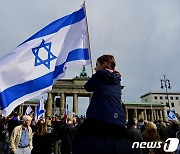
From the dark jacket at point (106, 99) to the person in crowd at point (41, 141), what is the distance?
5023 millimetres

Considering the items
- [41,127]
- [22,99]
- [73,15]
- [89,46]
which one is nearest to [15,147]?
[41,127]

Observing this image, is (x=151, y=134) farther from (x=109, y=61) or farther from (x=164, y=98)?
(x=164, y=98)

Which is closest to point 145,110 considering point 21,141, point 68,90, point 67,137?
point 68,90

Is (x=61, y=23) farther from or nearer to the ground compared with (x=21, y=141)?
farther from the ground

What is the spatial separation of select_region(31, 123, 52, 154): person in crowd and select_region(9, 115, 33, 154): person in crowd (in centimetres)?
19

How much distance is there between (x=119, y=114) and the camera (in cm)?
284

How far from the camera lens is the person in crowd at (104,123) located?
2.60 meters

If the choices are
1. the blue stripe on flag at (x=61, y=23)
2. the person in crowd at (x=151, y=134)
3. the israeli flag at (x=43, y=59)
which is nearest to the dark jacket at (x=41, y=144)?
the israeli flag at (x=43, y=59)

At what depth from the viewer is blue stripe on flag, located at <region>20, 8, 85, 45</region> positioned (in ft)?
22.7

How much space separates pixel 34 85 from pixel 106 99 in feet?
12.7

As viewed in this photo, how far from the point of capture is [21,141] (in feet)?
24.2

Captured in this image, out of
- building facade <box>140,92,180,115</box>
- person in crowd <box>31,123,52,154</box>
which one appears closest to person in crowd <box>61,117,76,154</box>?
person in crowd <box>31,123,52,154</box>

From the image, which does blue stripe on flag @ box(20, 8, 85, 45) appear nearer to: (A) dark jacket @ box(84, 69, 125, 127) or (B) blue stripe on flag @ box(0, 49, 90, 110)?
(B) blue stripe on flag @ box(0, 49, 90, 110)

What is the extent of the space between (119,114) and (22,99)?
12.7 feet
